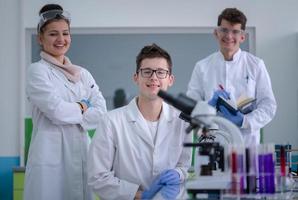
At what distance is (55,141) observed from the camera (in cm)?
243

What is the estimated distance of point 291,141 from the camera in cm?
441

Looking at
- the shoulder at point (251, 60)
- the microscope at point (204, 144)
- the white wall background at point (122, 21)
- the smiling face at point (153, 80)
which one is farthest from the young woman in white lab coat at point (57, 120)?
the white wall background at point (122, 21)

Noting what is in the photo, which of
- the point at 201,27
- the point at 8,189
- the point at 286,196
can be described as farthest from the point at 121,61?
the point at 286,196

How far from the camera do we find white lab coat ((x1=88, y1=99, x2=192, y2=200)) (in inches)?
79.0

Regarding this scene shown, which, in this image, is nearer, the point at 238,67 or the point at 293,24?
the point at 238,67

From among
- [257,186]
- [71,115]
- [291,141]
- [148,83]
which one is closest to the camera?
[257,186]

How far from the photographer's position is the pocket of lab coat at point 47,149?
240cm

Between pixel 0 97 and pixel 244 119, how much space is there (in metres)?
2.62

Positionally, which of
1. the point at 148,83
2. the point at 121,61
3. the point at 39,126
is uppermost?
the point at 121,61

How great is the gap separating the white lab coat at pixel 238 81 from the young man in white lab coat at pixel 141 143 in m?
0.67

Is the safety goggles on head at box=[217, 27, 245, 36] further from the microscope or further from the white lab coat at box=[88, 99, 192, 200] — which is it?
the microscope

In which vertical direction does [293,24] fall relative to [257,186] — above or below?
above

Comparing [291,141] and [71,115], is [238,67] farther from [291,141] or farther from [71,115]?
[291,141]

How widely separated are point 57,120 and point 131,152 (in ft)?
1.54
